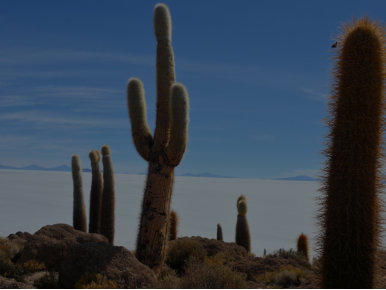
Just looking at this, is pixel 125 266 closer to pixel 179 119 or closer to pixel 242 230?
pixel 179 119

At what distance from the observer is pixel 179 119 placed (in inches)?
423

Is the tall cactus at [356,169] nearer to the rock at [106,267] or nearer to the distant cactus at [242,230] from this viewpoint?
the rock at [106,267]

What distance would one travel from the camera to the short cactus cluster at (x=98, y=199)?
18375 millimetres

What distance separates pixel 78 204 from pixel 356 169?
1391 centimetres

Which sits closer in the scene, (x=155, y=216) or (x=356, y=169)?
(x=356, y=169)

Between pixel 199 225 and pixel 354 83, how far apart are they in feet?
136

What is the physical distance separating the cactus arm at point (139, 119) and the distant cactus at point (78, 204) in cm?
802

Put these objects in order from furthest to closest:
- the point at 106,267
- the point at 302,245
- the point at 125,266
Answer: the point at 302,245 → the point at 125,266 → the point at 106,267

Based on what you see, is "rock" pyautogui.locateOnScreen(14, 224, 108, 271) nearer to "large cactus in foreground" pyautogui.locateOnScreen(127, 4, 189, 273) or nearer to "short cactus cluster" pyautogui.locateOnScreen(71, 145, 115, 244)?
"large cactus in foreground" pyautogui.locateOnScreen(127, 4, 189, 273)

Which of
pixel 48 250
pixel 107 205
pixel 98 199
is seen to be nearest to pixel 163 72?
pixel 48 250

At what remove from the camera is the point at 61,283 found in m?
9.26

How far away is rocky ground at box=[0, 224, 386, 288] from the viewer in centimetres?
871

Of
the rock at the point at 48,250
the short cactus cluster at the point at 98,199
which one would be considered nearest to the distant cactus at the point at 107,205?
the short cactus cluster at the point at 98,199

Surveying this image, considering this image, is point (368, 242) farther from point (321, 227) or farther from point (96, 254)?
point (96, 254)
